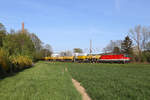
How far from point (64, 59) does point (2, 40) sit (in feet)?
144

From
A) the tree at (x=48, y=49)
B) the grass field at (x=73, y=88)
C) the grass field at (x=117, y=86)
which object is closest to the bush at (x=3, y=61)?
the grass field at (x=73, y=88)

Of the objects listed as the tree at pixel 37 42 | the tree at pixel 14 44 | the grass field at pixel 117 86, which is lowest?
the grass field at pixel 117 86

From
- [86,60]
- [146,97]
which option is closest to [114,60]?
[86,60]

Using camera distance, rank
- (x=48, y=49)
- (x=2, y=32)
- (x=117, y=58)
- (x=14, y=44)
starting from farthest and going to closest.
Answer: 1. (x=48, y=49)
2. (x=117, y=58)
3. (x=14, y=44)
4. (x=2, y=32)

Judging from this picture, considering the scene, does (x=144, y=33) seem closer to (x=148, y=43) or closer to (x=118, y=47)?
(x=148, y=43)

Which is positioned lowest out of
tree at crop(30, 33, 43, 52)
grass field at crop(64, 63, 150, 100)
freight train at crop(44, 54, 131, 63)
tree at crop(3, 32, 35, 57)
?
grass field at crop(64, 63, 150, 100)

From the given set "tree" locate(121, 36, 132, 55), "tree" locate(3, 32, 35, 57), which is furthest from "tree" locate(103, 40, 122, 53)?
"tree" locate(3, 32, 35, 57)

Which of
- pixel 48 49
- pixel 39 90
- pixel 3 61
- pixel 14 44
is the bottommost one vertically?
pixel 39 90

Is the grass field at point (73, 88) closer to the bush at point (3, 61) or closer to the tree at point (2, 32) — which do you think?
the bush at point (3, 61)

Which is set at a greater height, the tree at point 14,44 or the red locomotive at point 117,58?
the tree at point 14,44

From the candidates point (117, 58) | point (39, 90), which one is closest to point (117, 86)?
point (39, 90)

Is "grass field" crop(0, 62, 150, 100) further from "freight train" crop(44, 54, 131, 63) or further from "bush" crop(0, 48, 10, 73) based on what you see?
A: "freight train" crop(44, 54, 131, 63)

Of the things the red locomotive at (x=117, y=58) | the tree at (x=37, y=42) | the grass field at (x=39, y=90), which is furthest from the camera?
the tree at (x=37, y=42)

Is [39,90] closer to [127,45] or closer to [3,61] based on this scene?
[3,61]
